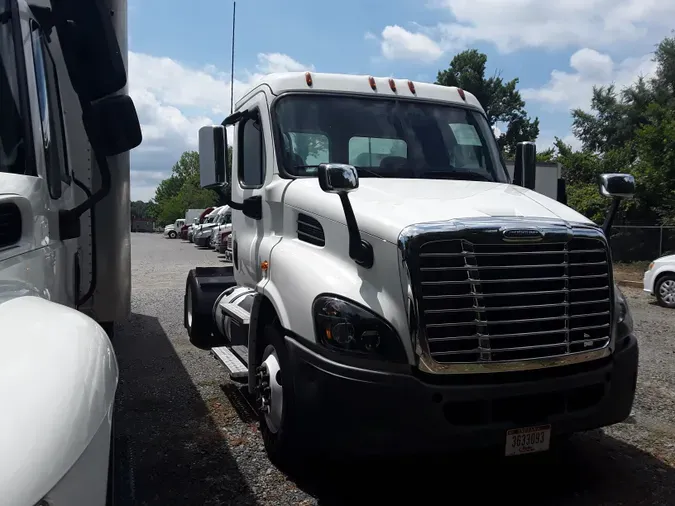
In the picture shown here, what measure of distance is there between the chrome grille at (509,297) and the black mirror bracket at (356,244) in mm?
366

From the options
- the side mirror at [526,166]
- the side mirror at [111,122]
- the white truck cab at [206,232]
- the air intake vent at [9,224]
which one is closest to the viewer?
the air intake vent at [9,224]

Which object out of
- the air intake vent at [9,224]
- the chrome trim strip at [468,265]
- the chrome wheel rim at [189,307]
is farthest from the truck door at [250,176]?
the air intake vent at [9,224]

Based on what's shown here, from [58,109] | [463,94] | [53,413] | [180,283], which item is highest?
[463,94]

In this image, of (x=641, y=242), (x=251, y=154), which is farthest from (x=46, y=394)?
(x=641, y=242)

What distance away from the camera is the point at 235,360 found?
5246 millimetres

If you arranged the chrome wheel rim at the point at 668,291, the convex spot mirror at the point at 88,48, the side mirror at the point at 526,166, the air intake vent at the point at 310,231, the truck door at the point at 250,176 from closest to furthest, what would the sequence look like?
the convex spot mirror at the point at 88,48 → the air intake vent at the point at 310,231 → the truck door at the point at 250,176 → the side mirror at the point at 526,166 → the chrome wheel rim at the point at 668,291

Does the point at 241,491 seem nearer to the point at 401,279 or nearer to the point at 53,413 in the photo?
the point at 401,279

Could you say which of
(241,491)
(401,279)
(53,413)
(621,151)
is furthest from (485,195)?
(621,151)

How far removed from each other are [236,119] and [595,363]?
3.80 m

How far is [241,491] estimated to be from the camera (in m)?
4.00

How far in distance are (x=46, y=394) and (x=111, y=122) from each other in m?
1.68

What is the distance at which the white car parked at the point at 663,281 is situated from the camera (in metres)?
12.5

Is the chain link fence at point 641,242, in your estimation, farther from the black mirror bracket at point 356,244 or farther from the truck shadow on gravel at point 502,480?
the black mirror bracket at point 356,244

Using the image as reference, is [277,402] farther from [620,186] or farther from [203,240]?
[203,240]
